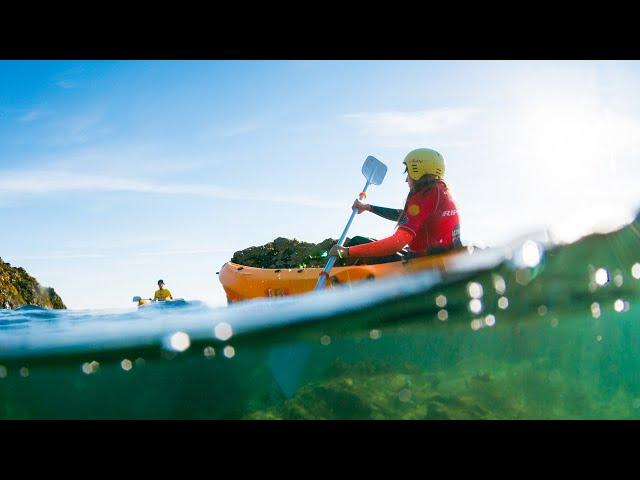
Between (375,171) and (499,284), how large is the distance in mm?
2246

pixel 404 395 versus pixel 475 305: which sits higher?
pixel 475 305

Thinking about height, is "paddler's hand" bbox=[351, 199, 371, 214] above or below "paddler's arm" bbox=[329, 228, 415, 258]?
above

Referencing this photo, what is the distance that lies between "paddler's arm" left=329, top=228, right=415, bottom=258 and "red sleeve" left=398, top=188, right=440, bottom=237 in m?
0.06

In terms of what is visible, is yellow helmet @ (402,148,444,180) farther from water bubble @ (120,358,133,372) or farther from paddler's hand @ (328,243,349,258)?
water bubble @ (120,358,133,372)

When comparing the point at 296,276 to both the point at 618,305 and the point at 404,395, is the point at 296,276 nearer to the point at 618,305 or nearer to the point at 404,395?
the point at 404,395

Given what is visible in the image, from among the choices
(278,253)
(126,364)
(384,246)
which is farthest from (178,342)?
(384,246)

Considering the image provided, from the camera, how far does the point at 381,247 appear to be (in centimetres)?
573

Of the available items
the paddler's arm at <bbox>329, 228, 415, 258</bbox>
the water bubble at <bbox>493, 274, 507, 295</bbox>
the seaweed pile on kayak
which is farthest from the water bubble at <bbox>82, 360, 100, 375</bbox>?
the water bubble at <bbox>493, 274, 507, 295</bbox>

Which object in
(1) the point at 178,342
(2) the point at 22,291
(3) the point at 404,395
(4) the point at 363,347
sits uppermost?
(2) the point at 22,291

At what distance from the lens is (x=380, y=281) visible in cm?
609

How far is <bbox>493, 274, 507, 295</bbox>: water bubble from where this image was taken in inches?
280
